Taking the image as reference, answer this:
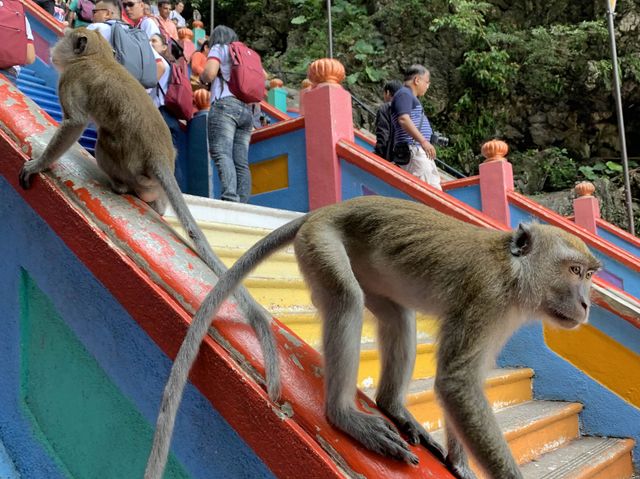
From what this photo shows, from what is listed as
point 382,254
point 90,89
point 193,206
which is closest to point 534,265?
point 382,254

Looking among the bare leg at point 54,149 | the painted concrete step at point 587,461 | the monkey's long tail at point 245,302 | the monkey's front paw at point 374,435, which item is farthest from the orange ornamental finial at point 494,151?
the monkey's front paw at point 374,435

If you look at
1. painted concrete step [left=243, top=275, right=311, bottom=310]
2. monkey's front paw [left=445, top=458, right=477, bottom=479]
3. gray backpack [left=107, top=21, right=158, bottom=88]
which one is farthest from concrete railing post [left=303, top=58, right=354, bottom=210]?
monkey's front paw [left=445, top=458, right=477, bottom=479]

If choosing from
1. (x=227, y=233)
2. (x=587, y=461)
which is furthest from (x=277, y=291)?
(x=587, y=461)

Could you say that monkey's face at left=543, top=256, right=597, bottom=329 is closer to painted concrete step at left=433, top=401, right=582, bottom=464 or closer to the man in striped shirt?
painted concrete step at left=433, top=401, right=582, bottom=464

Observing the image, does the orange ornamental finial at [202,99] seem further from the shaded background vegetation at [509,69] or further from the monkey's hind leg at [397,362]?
the shaded background vegetation at [509,69]

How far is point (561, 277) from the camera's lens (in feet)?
6.06

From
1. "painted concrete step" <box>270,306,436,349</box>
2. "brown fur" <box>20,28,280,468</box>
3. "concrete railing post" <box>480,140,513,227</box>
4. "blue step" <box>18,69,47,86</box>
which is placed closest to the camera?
"brown fur" <box>20,28,280,468</box>

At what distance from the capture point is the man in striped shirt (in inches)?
204

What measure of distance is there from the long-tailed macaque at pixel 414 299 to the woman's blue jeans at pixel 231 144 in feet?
9.56

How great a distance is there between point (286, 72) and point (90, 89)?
14.9 m

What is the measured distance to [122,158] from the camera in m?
2.55

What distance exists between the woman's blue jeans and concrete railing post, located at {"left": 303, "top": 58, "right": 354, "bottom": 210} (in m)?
0.51

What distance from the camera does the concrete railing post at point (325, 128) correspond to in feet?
15.9

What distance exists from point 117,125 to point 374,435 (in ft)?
5.61
